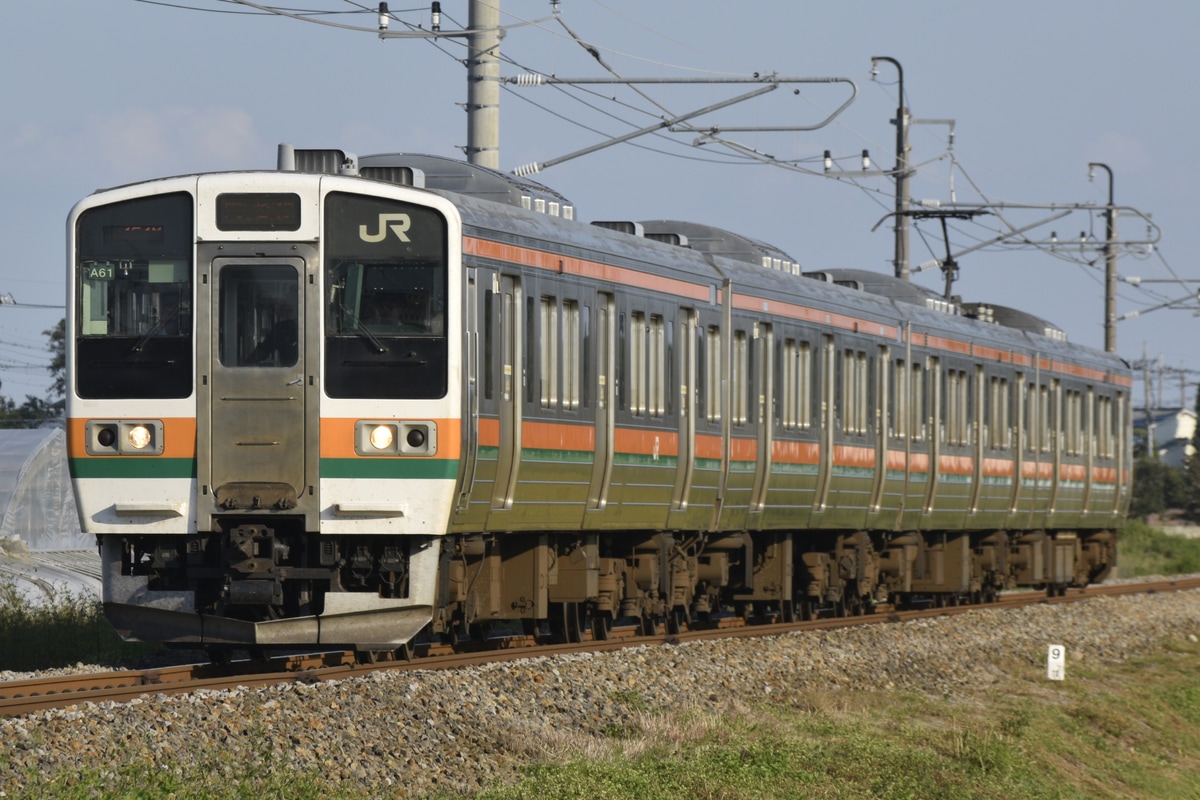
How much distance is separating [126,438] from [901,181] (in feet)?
66.7

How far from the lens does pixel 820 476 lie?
65.8 ft

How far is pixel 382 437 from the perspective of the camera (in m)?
12.8

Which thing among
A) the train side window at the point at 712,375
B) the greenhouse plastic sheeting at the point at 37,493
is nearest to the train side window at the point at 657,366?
the train side window at the point at 712,375

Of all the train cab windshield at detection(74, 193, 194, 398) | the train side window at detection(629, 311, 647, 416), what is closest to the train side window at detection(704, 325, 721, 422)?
the train side window at detection(629, 311, 647, 416)

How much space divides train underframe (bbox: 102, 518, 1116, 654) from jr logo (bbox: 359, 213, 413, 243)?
6.38 ft

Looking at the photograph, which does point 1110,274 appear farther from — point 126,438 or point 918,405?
point 126,438

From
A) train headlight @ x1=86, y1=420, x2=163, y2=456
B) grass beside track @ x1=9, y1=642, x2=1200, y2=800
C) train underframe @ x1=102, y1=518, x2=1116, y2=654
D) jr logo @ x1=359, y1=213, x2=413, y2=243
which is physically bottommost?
grass beside track @ x1=9, y1=642, x2=1200, y2=800

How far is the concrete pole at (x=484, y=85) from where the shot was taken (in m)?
18.6

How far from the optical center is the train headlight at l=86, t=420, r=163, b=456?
1278 cm

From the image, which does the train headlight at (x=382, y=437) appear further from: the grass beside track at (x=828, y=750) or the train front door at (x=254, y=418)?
the grass beside track at (x=828, y=750)

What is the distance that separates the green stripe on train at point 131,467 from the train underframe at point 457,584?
0.44m

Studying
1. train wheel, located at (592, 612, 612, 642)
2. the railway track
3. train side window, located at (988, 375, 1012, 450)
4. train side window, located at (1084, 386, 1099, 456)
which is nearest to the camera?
the railway track

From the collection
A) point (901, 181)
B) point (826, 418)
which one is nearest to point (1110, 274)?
point (901, 181)

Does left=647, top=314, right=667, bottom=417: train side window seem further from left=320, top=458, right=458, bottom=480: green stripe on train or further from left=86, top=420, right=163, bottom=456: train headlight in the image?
left=86, top=420, right=163, bottom=456: train headlight
